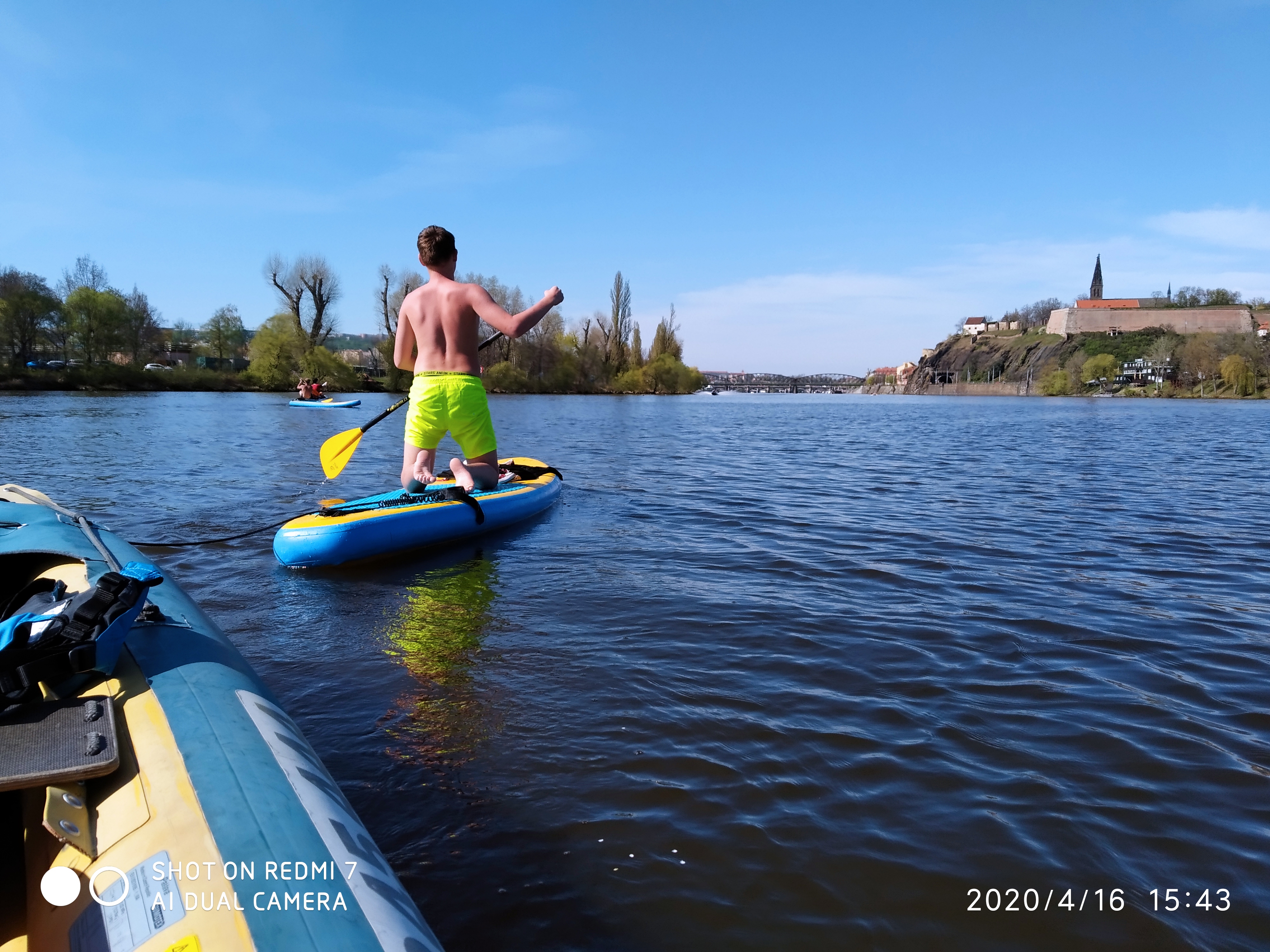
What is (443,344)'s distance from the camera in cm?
630

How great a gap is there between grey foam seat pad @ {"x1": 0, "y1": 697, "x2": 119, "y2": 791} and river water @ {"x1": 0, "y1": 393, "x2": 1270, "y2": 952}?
1.03 meters

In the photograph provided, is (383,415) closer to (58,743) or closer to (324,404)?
(58,743)

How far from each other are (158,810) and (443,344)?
16.4 ft

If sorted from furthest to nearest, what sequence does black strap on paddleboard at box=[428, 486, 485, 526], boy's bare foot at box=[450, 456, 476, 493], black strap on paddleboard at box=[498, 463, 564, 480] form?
1. black strap on paddleboard at box=[498, 463, 564, 480]
2. boy's bare foot at box=[450, 456, 476, 493]
3. black strap on paddleboard at box=[428, 486, 485, 526]

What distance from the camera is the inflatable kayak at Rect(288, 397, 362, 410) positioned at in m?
27.9

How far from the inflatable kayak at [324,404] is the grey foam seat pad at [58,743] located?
26.6 m

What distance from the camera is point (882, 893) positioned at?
7.85ft

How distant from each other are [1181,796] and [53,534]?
188 inches

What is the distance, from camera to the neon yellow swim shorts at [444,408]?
630 centimetres

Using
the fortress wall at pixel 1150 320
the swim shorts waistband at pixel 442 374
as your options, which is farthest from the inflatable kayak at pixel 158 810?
the fortress wall at pixel 1150 320

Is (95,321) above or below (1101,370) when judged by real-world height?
above

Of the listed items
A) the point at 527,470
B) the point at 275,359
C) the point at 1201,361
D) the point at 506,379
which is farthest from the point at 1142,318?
the point at 527,470

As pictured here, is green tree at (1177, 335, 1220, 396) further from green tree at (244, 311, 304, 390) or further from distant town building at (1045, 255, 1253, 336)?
green tree at (244, 311, 304, 390)
